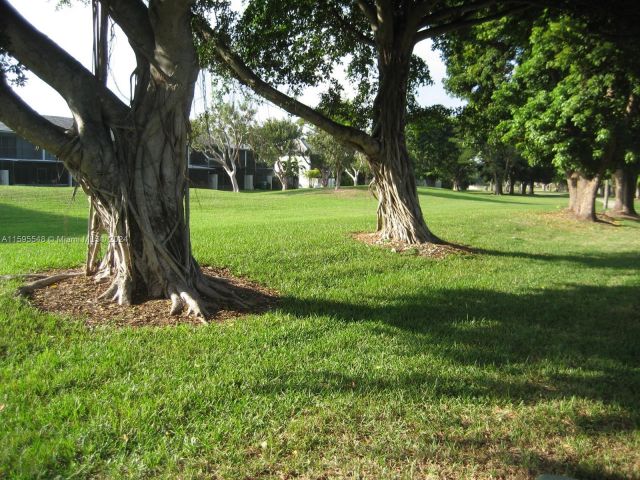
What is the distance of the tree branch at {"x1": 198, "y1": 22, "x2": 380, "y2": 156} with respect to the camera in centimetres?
908

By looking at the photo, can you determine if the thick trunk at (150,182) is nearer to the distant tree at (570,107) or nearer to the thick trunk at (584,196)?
the distant tree at (570,107)

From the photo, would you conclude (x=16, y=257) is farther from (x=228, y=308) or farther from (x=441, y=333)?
(x=441, y=333)

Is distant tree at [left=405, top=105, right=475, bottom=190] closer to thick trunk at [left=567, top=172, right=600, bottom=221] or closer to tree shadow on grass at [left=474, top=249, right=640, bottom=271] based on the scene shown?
thick trunk at [left=567, top=172, right=600, bottom=221]

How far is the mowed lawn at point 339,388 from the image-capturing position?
2.91 m

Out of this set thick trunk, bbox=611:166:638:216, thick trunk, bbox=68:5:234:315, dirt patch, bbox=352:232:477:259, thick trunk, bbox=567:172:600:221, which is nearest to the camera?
thick trunk, bbox=68:5:234:315

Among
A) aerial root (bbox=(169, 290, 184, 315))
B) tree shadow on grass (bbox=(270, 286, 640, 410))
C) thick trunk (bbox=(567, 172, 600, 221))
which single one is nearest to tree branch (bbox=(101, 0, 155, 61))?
aerial root (bbox=(169, 290, 184, 315))

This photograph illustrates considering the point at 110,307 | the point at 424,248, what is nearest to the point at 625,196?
the point at 424,248

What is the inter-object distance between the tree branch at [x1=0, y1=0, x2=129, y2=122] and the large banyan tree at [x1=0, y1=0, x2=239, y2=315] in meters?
0.01

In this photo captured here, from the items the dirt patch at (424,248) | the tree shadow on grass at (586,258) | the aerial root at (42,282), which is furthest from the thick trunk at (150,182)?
the tree shadow on grass at (586,258)

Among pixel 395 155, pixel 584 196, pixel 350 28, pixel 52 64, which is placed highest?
pixel 350 28

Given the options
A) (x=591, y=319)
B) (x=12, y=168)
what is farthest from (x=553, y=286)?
(x=12, y=168)

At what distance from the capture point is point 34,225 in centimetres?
1560

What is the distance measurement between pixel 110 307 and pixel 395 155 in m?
7.39

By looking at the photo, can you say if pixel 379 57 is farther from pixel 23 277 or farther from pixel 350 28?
pixel 23 277
